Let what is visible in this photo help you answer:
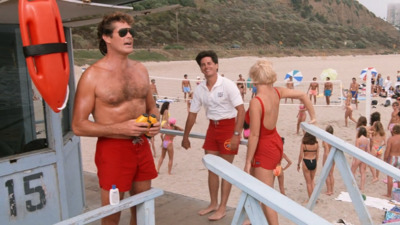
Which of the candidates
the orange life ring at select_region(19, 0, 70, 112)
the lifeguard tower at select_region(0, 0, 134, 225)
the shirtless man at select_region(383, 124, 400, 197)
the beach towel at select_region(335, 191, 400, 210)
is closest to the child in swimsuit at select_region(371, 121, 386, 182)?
the shirtless man at select_region(383, 124, 400, 197)

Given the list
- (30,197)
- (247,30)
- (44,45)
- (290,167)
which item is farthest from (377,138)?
(247,30)

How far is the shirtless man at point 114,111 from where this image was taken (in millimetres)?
2398

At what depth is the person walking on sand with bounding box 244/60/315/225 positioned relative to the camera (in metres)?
3.12

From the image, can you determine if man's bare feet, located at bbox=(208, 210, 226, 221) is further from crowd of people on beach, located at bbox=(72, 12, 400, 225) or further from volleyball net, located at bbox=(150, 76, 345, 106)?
volleyball net, located at bbox=(150, 76, 345, 106)

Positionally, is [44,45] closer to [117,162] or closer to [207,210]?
[117,162]

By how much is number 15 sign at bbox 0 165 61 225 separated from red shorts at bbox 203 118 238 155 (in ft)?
4.73

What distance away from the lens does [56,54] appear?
2053mm

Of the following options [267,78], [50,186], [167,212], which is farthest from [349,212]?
[50,186]

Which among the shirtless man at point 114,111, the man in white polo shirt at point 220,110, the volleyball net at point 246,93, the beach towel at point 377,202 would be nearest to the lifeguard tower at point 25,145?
the shirtless man at point 114,111

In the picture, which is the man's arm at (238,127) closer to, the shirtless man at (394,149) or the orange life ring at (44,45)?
the orange life ring at (44,45)

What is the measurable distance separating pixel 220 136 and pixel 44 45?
2109 mm

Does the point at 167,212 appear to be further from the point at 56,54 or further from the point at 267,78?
the point at 56,54

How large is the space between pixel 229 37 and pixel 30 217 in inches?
2287

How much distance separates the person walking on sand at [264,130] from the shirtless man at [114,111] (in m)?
0.94
